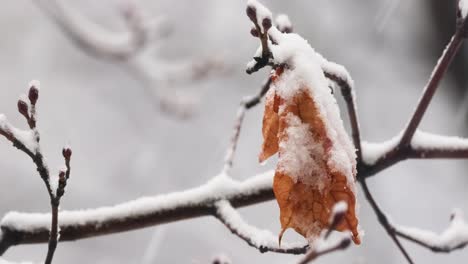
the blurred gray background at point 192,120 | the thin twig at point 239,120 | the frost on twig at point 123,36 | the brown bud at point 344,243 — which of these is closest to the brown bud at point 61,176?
the brown bud at point 344,243

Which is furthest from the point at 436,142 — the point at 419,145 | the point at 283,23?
the point at 283,23

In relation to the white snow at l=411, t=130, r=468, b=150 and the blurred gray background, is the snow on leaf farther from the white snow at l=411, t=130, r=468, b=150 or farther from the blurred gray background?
the blurred gray background

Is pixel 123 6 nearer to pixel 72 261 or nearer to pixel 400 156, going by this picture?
pixel 72 261

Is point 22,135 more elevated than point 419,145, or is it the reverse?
point 22,135

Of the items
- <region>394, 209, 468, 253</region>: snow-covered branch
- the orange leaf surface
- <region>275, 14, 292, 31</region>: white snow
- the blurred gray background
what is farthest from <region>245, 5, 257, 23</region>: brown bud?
the blurred gray background

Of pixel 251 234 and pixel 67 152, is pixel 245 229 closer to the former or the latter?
pixel 251 234

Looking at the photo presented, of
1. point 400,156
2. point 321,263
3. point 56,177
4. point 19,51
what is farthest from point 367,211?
point 56,177
